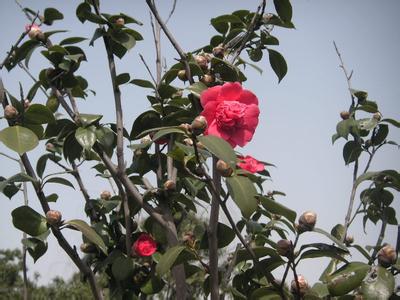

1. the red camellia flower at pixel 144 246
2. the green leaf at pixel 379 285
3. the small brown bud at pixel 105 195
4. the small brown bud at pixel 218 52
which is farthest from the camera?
the small brown bud at pixel 105 195

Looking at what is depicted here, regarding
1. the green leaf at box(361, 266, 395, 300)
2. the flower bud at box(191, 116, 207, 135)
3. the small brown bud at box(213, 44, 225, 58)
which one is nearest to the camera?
the green leaf at box(361, 266, 395, 300)

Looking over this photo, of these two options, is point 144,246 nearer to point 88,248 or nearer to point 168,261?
point 88,248

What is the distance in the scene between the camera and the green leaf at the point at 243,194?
2.73 ft

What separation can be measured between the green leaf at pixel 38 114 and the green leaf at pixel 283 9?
648 mm

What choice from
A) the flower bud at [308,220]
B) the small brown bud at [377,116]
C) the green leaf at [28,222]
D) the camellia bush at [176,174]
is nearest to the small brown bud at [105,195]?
the camellia bush at [176,174]

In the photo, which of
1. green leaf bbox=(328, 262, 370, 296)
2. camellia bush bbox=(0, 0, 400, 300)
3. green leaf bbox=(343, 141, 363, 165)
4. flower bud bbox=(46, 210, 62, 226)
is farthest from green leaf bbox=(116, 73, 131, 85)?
green leaf bbox=(343, 141, 363, 165)

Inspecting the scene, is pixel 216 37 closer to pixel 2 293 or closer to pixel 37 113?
pixel 37 113

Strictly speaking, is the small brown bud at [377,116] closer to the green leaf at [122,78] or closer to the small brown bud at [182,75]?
the small brown bud at [182,75]

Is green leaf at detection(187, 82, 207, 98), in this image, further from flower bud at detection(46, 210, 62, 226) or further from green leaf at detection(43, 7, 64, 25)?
green leaf at detection(43, 7, 64, 25)

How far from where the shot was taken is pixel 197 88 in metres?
1.00

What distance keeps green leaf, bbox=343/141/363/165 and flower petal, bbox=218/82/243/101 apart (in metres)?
0.77

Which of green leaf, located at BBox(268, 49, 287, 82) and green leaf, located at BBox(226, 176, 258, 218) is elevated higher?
green leaf, located at BBox(268, 49, 287, 82)

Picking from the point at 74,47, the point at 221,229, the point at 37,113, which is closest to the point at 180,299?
the point at 221,229

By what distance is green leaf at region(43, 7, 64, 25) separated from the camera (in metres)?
1.29
